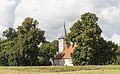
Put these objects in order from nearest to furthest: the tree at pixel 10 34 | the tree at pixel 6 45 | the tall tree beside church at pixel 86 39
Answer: the tall tree beside church at pixel 86 39 < the tree at pixel 6 45 < the tree at pixel 10 34

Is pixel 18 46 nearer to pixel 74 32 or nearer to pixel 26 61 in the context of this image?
pixel 26 61

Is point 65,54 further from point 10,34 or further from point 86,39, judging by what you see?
point 86,39

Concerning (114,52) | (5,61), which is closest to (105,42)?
(114,52)

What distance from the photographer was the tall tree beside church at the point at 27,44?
92.8 metres

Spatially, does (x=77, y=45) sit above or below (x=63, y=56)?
below

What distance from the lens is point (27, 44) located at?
9369 cm

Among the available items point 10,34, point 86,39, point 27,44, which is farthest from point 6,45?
point 86,39

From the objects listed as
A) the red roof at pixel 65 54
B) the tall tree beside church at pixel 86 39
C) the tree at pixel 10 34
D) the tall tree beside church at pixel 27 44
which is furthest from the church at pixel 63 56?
the tall tree beside church at pixel 86 39

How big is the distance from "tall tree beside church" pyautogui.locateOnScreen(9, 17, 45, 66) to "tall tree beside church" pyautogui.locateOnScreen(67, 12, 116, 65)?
34.9ft

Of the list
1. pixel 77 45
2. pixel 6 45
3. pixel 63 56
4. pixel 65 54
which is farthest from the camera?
pixel 63 56

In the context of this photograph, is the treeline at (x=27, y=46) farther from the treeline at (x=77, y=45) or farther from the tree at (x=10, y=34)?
the tree at (x=10, y=34)

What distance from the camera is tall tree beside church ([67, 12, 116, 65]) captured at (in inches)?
3211

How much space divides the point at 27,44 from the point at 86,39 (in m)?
17.9

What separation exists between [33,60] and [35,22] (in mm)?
9731
